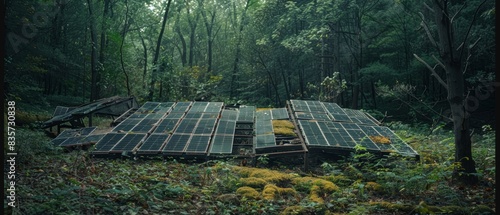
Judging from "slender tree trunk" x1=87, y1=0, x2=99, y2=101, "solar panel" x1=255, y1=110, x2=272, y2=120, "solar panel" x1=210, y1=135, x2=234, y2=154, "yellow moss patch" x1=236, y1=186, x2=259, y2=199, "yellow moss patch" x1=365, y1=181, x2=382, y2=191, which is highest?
"slender tree trunk" x1=87, y1=0, x2=99, y2=101

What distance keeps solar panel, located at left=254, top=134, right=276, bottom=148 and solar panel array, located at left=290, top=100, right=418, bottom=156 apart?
110 cm

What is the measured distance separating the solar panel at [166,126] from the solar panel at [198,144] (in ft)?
4.18

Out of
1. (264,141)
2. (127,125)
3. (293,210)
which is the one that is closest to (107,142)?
(127,125)

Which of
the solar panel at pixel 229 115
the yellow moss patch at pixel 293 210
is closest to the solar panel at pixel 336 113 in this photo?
the solar panel at pixel 229 115

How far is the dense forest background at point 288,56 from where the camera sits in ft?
68.5

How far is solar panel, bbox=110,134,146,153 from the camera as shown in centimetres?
1140

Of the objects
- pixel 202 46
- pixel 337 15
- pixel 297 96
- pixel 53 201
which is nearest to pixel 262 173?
pixel 53 201

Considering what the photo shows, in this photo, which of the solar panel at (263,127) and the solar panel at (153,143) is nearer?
the solar panel at (153,143)

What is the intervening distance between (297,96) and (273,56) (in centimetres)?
425

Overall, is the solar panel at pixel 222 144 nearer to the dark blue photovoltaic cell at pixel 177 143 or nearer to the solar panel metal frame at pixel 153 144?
the dark blue photovoltaic cell at pixel 177 143

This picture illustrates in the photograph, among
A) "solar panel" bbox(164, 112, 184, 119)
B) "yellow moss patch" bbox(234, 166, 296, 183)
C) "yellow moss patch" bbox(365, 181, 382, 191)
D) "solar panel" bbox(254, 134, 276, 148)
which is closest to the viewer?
"yellow moss patch" bbox(365, 181, 382, 191)

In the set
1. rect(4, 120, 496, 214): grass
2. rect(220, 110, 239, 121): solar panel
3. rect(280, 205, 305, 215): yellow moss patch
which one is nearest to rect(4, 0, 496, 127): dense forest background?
rect(220, 110, 239, 121): solar panel

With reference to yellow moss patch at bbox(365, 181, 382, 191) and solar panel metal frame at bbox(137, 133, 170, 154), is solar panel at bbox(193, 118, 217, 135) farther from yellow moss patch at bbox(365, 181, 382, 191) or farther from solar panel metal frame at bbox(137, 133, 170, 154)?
yellow moss patch at bbox(365, 181, 382, 191)

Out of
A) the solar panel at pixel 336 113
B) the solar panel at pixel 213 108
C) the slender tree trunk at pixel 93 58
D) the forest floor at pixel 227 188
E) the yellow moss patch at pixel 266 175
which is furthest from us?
the slender tree trunk at pixel 93 58
